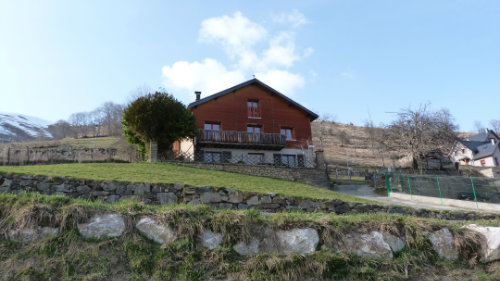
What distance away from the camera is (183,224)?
6.37 meters

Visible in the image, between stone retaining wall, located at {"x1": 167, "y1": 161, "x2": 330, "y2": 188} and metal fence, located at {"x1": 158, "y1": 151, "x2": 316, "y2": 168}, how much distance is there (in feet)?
3.01

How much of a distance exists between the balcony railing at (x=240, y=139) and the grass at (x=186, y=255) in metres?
21.6

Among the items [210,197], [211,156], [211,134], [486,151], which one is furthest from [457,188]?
[486,151]

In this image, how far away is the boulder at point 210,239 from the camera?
6289mm

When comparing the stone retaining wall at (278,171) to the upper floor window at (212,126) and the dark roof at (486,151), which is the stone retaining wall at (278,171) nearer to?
the upper floor window at (212,126)

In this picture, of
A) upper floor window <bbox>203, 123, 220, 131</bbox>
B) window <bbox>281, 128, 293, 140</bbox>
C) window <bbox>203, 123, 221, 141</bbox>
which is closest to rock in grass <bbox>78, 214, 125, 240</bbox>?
window <bbox>203, 123, 221, 141</bbox>

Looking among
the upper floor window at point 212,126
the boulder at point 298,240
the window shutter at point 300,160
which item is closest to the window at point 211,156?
the upper floor window at point 212,126

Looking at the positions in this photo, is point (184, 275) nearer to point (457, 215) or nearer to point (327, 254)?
point (327, 254)

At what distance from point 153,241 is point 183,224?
609 mm

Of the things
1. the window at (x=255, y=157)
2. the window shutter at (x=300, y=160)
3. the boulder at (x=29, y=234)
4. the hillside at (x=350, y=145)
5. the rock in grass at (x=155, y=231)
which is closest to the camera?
the boulder at (x=29, y=234)

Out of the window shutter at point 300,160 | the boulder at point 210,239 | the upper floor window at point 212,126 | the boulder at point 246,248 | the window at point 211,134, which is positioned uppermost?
the upper floor window at point 212,126

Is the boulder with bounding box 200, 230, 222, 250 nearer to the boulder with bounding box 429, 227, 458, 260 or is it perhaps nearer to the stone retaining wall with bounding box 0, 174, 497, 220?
the boulder with bounding box 429, 227, 458, 260

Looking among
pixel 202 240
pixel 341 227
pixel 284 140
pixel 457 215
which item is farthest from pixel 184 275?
pixel 284 140

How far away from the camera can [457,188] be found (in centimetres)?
2009
